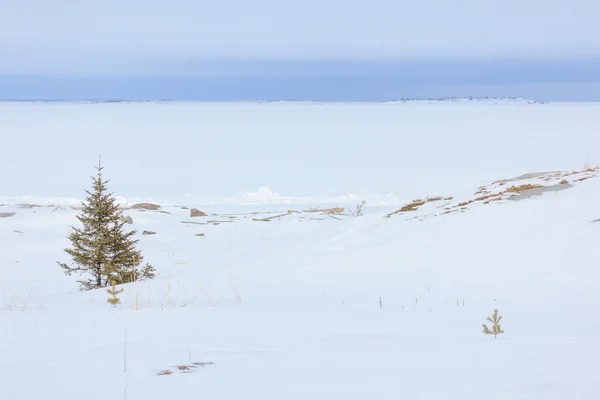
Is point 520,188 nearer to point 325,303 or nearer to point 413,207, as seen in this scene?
point 413,207

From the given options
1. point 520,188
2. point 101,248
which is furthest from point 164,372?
point 520,188

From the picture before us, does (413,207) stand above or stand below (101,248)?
above

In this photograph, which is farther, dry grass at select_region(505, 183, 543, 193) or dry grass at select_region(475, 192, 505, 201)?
dry grass at select_region(475, 192, 505, 201)

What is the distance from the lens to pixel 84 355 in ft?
14.8

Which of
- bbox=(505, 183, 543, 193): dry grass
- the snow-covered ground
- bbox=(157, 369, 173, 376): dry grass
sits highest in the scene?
bbox=(505, 183, 543, 193): dry grass

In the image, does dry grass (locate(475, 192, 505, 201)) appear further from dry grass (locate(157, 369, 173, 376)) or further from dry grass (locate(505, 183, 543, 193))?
dry grass (locate(157, 369, 173, 376))

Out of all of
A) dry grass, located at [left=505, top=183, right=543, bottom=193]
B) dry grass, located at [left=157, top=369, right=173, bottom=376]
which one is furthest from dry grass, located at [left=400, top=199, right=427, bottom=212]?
dry grass, located at [left=157, top=369, right=173, bottom=376]

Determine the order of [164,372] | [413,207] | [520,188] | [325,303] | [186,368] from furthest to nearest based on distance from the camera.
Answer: [413,207] < [520,188] < [325,303] < [186,368] < [164,372]

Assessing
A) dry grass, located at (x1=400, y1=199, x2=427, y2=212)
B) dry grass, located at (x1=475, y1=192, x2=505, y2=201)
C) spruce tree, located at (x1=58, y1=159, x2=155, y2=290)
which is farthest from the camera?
dry grass, located at (x1=400, y1=199, x2=427, y2=212)

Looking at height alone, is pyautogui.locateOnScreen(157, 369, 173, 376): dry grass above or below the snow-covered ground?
below


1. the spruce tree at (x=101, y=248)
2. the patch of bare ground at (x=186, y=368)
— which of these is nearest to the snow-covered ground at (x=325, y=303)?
the patch of bare ground at (x=186, y=368)

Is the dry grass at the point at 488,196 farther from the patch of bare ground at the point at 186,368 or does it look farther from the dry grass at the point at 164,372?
the dry grass at the point at 164,372

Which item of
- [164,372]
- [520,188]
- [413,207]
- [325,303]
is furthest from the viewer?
[413,207]

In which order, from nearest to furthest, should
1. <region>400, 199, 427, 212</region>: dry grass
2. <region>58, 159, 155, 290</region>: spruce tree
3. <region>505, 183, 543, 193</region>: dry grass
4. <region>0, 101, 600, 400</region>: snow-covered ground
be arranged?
<region>0, 101, 600, 400</region>: snow-covered ground
<region>58, 159, 155, 290</region>: spruce tree
<region>505, 183, 543, 193</region>: dry grass
<region>400, 199, 427, 212</region>: dry grass
